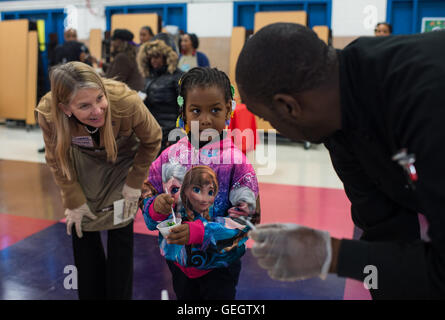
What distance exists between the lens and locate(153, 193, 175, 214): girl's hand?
1389 mm

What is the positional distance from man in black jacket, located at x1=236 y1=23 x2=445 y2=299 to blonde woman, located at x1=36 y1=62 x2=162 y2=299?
1.03 metres

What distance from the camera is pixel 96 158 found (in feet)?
6.75

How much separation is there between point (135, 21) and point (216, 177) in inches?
324

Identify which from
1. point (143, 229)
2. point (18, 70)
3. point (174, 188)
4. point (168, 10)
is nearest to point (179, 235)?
point (174, 188)

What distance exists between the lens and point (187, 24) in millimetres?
9242

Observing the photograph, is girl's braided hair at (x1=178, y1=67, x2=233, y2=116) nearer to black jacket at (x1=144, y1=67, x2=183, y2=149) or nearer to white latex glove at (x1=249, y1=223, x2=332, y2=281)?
white latex glove at (x1=249, y1=223, x2=332, y2=281)

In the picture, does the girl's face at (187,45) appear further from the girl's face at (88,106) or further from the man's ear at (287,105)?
the man's ear at (287,105)

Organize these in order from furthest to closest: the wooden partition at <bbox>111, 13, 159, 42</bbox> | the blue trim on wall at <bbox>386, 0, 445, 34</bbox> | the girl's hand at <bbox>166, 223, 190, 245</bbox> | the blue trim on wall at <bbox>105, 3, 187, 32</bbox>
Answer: the blue trim on wall at <bbox>105, 3, 187, 32</bbox>
the wooden partition at <bbox>111, 13, 159, 42</bbox>
the blue trim on wall at <bbox>386, 0, 445, 34</bbox>
the girl's hand at <bbox>166, 223, 190, 245</bbox>

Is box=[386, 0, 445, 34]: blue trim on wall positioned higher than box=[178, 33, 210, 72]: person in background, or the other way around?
box=[386, 0, 445, 34]: blue trim on wall

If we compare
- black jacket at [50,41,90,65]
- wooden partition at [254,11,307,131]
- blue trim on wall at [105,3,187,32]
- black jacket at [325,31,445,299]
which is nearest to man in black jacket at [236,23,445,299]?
black jacket at [325,31,445,299]
